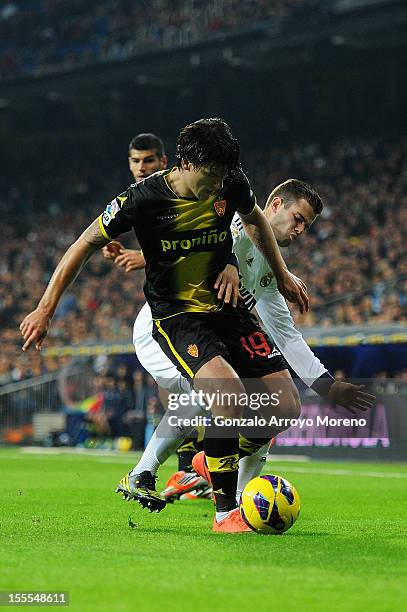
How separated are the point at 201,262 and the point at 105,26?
102ft

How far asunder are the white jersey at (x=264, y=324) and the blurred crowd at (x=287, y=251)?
485 inches

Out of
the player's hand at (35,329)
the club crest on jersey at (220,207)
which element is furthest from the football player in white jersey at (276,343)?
the player's hand at (35,329)

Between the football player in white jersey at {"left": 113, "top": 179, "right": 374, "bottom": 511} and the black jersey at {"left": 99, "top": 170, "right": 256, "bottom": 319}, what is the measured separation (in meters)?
0.62

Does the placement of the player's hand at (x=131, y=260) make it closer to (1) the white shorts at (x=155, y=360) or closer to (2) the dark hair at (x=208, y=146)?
(1) the white shorts at (x=155, y=360)

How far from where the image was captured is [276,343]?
25.0ft

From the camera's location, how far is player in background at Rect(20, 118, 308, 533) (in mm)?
6109

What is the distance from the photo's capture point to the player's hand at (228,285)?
638 cm

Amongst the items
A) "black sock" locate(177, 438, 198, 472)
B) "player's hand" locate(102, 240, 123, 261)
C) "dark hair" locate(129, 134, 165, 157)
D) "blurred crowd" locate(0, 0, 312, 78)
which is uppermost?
"blurred crowd" locate(0, 0, 312, 78)

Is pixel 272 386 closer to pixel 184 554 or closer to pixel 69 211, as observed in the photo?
pixel 184 554

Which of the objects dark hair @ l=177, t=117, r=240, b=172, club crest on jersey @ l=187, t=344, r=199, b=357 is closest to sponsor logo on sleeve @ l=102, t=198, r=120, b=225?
dark hair @ l=177, t=117, r=240, b=172

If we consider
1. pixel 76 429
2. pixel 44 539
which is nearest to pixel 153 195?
pixel 44 539

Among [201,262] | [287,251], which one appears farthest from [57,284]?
[287,251]

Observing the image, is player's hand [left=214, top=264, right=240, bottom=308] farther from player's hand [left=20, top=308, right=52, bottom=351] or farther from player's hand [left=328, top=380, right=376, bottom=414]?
player's hand [left=20, top=308, right=52, bottom=351]

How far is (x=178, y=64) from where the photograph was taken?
32.8 meters
